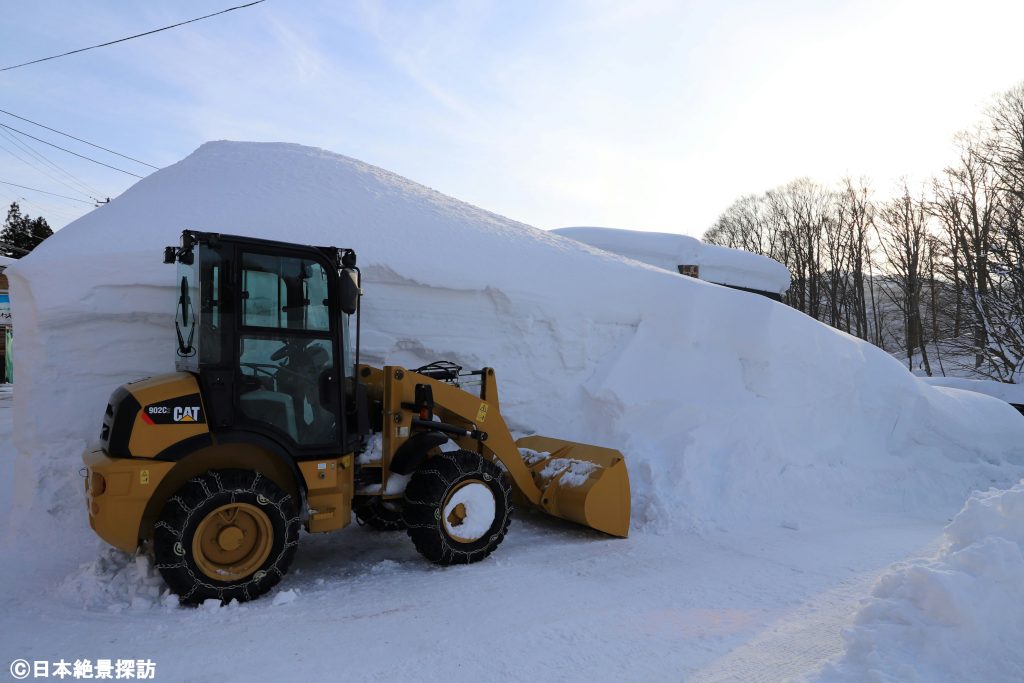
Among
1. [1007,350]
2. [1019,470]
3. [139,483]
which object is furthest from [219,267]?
[1007,350]

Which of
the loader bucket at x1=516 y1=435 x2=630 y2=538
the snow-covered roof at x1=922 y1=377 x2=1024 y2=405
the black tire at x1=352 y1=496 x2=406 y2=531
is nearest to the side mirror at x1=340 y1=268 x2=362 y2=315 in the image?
the black tire at x1=352 y1=496 x2=406 y2=531

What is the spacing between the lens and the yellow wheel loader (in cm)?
393

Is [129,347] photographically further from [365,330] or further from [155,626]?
[155,626]

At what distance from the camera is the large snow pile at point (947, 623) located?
2859 mm

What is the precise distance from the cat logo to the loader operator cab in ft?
0.28

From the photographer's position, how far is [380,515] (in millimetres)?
5762

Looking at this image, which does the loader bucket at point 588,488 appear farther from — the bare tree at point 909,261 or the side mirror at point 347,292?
the bare tree at point 909,261

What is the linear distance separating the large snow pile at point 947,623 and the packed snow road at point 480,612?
336 mm

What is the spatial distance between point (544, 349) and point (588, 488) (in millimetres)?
2668

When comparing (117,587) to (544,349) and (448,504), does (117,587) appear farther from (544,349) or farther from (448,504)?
(544,349)

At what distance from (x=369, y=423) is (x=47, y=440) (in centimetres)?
296

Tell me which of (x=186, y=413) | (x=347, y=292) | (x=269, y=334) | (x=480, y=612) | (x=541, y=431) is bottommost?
(x=480, y=612)

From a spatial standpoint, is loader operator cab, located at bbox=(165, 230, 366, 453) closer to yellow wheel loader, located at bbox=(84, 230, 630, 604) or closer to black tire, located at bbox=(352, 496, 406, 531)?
yellow wheel loader, located at bbox=(84, 230, 630, 604)

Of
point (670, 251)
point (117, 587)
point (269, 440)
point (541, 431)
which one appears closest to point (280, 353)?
point (269, 440)
